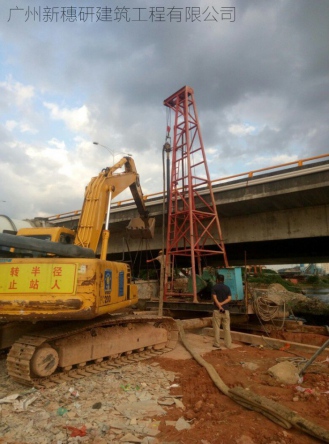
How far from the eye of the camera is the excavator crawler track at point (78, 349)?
469 centimetres

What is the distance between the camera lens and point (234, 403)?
4090mm

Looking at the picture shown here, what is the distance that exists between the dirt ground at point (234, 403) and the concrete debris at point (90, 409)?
0.88ft

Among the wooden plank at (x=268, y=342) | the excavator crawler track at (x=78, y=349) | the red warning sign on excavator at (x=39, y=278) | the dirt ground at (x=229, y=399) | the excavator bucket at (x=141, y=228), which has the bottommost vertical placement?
the dirt ground at (x=229, y=399)

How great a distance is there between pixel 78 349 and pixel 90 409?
155 centimetres

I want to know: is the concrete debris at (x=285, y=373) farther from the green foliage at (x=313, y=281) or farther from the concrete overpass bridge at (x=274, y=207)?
the green foliage at (x=313, y=281)

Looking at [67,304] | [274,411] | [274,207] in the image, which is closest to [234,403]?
[274,411]

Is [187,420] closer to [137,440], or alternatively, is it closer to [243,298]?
[137,440]

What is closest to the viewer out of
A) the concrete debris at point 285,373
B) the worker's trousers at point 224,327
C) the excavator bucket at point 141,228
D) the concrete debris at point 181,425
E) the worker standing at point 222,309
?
the concrete debris at point 181,425

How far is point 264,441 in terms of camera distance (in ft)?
10.2

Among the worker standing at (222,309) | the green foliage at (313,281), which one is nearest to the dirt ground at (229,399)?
the worker standing at (222,309)

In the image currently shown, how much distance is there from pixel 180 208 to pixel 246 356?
949 centimetres

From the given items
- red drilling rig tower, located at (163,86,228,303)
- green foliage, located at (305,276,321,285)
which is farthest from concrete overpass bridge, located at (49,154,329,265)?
green foliage, located at (305,276,321,285)

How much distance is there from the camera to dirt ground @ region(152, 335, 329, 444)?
321 centimetres

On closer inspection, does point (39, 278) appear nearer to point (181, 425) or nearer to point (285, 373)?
point (181, 425)
